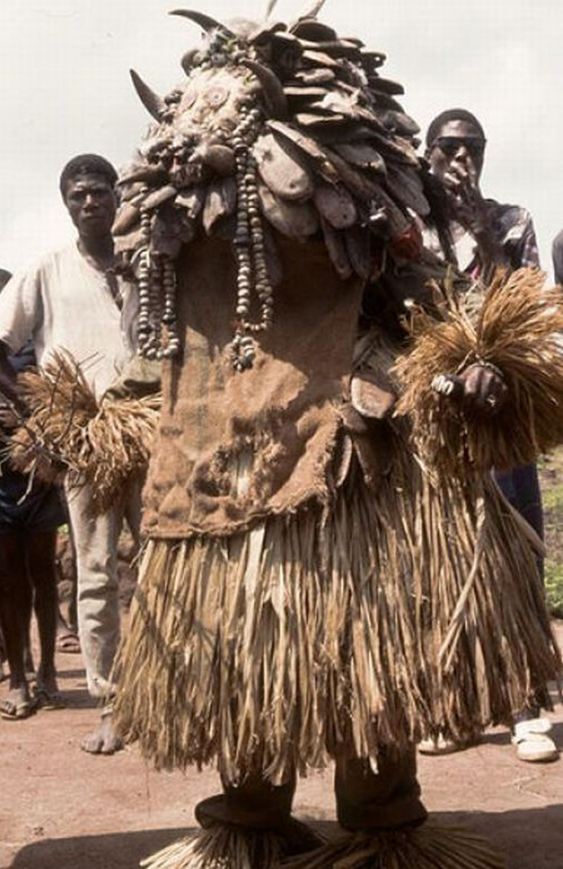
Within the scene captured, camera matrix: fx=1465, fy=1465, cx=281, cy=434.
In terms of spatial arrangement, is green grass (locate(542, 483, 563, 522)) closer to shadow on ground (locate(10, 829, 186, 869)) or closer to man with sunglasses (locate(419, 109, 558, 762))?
man with sunglasses (locate(419, 109, 558, 762))

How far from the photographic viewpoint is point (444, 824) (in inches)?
144

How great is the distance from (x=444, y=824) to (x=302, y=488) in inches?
40.3

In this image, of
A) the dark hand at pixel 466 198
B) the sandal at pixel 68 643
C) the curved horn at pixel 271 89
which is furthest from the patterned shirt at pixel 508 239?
the sandal at pixel 68 643

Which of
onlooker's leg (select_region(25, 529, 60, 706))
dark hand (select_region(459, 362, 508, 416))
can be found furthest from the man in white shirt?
dark hand (select_region(459, 362, 508, 416))

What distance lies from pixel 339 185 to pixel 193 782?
84.2 inches

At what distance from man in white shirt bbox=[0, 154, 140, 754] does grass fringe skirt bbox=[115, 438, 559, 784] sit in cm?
183

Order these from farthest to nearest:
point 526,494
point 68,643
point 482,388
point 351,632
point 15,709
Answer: point 68,643
point 15,709
point 526,494
point 351,632
point 482,388

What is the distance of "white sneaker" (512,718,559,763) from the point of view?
4594 mm

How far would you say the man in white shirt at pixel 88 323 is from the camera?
5.23 m

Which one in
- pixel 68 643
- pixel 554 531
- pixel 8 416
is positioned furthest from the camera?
pixel 554 531

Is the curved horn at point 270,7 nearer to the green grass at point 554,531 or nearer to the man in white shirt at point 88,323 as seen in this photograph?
the man in white shirt at point 88,323

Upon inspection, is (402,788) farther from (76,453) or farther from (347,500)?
(76,453)

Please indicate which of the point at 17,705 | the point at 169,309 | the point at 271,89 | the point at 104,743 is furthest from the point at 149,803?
the point at 271,89

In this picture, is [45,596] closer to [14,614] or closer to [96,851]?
[14,614]
